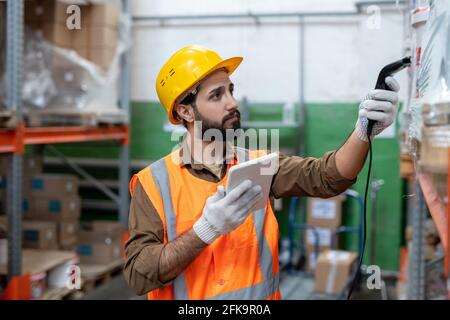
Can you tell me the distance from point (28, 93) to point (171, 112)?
10.5ft

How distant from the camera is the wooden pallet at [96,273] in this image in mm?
4840

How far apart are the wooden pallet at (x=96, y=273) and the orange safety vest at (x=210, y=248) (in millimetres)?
3280

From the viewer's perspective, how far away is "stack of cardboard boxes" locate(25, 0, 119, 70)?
4453mm

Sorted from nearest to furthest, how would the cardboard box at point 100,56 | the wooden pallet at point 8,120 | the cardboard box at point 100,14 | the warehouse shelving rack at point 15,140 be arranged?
the wooden pallet at point 8,120, the warehouse shelving rack at point 15,140, the cardboard box at point 100,14, the cardboard box at point 100,56

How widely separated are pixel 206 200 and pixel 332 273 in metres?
3.47

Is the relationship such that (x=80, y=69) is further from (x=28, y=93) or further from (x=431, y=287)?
(x=431, y=287)

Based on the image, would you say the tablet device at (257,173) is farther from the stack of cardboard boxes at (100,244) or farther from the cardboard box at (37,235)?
the stack of cardboard boxes at (100,244)

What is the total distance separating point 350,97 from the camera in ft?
18.4

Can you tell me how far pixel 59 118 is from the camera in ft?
15.3

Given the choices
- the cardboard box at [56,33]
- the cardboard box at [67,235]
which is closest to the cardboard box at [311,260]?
the cardboard box at [67,235]

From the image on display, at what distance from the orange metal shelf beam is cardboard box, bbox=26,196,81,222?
638mm

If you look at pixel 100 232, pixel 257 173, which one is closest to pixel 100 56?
pixel 100 232

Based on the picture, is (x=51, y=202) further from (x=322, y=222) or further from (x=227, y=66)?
(x=227, y=66)

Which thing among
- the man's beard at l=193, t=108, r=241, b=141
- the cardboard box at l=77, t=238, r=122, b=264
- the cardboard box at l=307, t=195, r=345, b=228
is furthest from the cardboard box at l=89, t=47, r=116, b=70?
the man's beard at l=193, t=108, r=241, b=141
